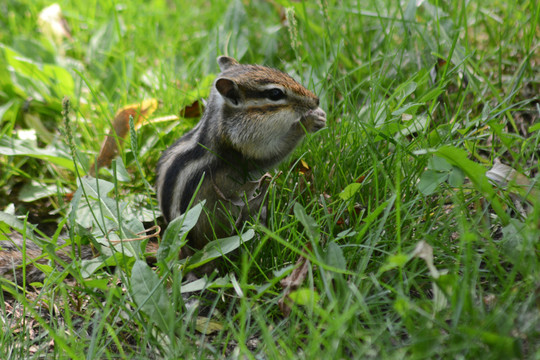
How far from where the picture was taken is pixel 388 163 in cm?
273

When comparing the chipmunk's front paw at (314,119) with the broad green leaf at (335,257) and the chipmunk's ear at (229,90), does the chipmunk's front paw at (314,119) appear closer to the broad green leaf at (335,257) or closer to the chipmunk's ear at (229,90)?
the chipmunk's ear at (229,90)

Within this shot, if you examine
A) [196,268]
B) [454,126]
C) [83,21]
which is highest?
[454,126]

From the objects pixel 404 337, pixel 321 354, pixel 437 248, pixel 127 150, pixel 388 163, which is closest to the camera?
pixel 321 354

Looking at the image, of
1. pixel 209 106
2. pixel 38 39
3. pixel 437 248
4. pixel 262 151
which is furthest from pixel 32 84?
pixel 437 248

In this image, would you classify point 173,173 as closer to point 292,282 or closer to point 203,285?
point 203,285

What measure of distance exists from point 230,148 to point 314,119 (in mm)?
507

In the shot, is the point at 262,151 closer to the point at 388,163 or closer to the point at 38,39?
the point at 388,163

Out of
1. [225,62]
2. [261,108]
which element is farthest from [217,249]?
[225,62]

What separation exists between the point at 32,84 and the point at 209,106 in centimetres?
183

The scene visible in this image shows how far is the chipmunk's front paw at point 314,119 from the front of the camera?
3135 mm

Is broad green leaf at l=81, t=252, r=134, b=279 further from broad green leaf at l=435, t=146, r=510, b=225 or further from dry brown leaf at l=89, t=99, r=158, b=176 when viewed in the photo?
broad green leaf at l=435, t=146, r=510, b=225

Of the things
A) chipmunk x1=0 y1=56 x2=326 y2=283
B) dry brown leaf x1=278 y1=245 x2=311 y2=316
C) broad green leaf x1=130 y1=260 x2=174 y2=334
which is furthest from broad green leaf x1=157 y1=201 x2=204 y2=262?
dry brown leaf x1=278 y1=245 x2=311 y2=316

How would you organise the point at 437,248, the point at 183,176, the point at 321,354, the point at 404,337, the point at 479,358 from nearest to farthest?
the point at 479,358
the point at 321,354
the point at 404,337
the point at 437,248
the point at 183,176

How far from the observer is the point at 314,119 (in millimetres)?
3135
